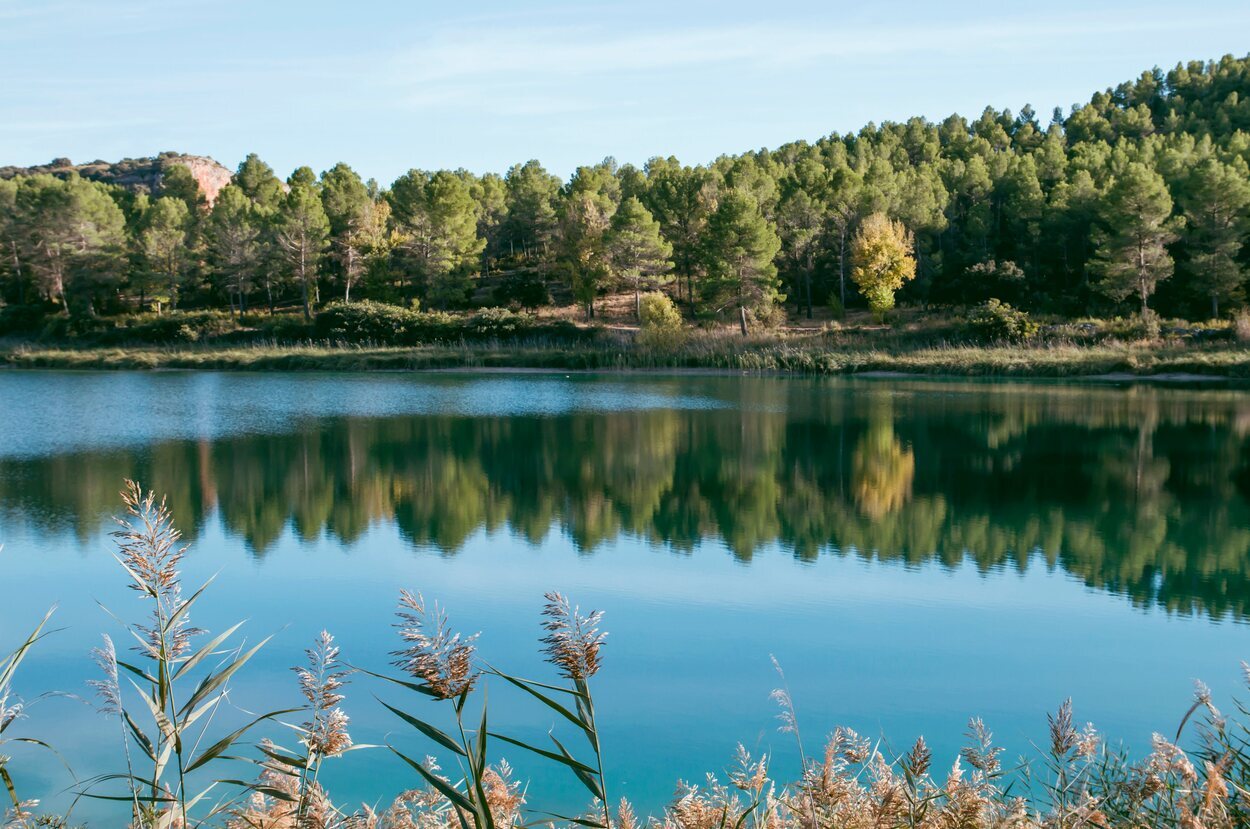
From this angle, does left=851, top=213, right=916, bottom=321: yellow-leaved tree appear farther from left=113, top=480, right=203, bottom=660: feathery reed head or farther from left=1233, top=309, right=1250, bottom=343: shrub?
left=113, top=480, right=203, bottom=660: feathery reed head

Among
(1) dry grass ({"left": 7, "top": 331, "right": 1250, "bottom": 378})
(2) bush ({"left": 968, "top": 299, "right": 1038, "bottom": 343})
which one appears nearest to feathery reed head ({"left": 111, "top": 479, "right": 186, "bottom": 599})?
(1) dry grass ({"left": 7, "top": 331, "right": 1250, "bottom": 378})

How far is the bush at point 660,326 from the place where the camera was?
40.2 m

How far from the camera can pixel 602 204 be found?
4991 centimetres

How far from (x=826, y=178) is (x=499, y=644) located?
4476cm

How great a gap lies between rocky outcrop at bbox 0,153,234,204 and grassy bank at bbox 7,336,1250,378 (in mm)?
55133

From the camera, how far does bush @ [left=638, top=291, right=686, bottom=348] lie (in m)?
40.2

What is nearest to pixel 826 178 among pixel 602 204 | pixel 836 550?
pixel 602 204

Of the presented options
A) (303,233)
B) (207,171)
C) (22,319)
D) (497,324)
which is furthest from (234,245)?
(207,171)

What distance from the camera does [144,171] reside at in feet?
326

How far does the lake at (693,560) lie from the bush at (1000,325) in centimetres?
1326

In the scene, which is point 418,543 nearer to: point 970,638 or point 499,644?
point 499,644

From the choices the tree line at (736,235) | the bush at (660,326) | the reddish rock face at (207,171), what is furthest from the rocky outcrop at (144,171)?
the bush at (660,326)

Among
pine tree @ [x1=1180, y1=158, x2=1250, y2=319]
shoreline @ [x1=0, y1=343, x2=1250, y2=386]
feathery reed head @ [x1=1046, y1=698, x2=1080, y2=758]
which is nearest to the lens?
feathery reed head @ [x1=1046, y1=698, x2=1080, y2=758]

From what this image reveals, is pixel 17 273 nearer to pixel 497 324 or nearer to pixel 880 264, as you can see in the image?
pixel 497 324
